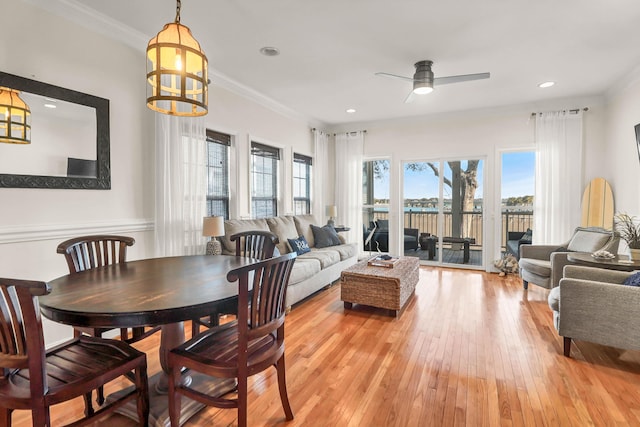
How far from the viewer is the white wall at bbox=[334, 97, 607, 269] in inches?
192

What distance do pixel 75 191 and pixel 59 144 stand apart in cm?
39

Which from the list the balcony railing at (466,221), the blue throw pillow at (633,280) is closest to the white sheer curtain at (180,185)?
the balcony railing at (466,221)

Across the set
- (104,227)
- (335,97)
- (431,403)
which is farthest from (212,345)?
(335,97)

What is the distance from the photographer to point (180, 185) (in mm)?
3473

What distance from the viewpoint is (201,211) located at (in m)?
3.77

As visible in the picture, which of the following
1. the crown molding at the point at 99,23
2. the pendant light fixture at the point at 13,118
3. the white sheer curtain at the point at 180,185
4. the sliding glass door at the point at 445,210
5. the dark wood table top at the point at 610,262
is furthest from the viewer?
the sliding glass door at the point at 445,210

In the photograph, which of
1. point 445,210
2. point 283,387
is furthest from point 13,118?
point 445,210

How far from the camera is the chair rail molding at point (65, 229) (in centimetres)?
230

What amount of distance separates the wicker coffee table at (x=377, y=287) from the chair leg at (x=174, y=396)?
2.24 metres

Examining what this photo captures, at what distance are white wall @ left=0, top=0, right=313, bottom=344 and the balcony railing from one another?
14.7 feet

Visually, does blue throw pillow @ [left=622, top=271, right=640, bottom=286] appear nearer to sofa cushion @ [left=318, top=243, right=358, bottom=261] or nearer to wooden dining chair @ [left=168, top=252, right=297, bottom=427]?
wooden dining chair @ [left=168, top=252, right=297, bottom=427]

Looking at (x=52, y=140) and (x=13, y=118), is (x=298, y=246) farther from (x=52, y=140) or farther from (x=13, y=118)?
(x=13, y=118)

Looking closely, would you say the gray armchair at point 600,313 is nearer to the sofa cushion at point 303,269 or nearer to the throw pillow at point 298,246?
the sofa cushion at point 303,269

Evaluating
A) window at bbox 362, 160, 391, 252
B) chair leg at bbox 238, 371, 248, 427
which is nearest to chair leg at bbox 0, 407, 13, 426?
chair leg at bbox 238, 371, 248, 427
